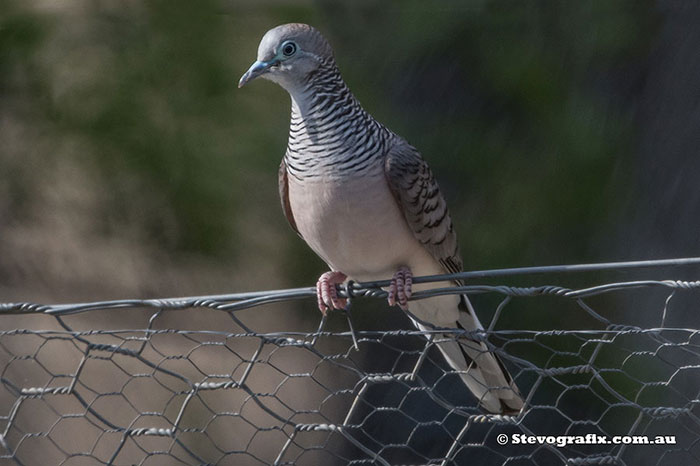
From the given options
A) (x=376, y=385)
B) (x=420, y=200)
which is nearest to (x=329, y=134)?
(x=420, y=200)

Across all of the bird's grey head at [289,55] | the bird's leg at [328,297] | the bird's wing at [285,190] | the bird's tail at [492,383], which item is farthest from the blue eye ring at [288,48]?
the bird's tail at [492,383]

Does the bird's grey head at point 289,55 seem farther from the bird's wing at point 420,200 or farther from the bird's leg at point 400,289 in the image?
the bird's leg at point 400,289

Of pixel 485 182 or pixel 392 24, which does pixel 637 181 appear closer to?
pixel 485 182

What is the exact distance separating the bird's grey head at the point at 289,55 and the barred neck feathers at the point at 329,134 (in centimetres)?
3

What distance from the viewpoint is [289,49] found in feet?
5.79

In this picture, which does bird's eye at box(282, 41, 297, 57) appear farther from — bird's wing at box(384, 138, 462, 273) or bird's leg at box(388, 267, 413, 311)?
bird's leg at box(388, 267, 413, 311)

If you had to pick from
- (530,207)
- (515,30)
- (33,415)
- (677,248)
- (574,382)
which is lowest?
(33,415)

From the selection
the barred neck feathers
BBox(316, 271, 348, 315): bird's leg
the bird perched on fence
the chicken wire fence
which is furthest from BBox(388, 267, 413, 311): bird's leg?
the chicken wire fence

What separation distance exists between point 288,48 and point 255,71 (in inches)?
3.8

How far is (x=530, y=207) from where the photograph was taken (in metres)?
2.85

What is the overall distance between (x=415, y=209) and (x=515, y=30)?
1340 millimetres

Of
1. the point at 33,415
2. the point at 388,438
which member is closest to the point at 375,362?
the point at 388,438

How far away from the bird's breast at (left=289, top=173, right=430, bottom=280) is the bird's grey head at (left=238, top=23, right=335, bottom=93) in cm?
24

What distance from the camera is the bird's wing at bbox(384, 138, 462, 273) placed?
177 centimetres
